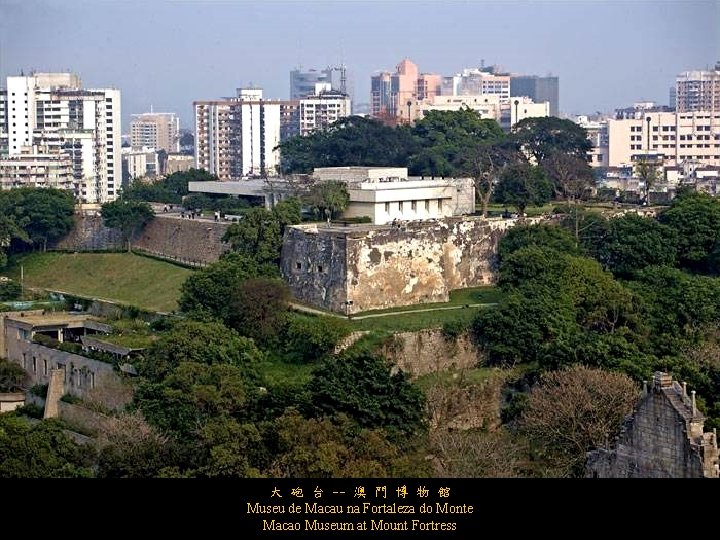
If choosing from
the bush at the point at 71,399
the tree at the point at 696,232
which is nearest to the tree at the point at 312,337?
the bush at the point at 71,399

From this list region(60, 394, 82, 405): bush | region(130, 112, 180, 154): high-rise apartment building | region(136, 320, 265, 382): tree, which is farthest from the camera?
region(130, 112, 180, 154): high-rise apartment building

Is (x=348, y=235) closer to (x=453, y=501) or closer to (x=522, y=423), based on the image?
(x=522, y=423)

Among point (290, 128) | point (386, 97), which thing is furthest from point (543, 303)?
point (386, 97)

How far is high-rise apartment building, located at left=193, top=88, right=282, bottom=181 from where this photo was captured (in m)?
36.7

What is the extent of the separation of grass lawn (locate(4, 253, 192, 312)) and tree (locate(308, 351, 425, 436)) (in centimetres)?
389

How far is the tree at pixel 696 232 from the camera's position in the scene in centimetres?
1486

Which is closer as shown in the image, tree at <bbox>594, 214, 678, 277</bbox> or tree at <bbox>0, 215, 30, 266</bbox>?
tree at <bbox>594, 214, 678, 277</bbox>

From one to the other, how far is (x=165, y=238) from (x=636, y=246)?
5736 millimetres

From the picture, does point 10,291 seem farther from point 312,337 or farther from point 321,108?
point 321,108

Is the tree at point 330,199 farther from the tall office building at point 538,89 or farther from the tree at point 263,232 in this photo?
the tall office building at point 538,89

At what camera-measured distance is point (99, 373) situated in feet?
44.9

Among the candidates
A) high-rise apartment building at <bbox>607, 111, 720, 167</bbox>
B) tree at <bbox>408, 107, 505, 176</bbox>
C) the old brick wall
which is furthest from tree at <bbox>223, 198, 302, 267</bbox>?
high-rise apartment building at <bbox>607, 111, 720, 167</bbox>

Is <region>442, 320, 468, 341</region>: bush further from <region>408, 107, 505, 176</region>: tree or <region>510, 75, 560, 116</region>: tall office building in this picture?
<region>510, 75, 560, 116</region>: tall office building

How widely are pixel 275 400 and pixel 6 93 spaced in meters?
22.6
